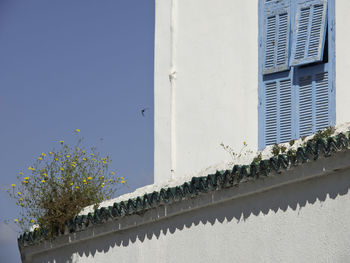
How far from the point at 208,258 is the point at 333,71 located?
291 cm

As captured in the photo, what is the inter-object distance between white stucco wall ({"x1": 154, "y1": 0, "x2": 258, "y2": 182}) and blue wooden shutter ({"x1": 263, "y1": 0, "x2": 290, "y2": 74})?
219mm

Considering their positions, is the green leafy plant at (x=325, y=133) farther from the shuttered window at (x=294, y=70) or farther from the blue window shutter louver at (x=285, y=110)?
the blue window shutter louver at (x=285, y=110)

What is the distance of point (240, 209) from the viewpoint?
8.66m

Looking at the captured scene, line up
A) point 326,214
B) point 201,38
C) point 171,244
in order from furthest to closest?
point 201,38 → point 171,244 → point 326,214

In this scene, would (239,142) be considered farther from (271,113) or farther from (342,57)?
(342,57)

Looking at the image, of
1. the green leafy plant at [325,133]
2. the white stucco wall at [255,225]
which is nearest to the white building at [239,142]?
the white stucco wall at [255,225]

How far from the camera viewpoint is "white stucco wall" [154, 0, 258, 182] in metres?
11.2

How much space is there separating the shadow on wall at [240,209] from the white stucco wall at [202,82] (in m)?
1.76

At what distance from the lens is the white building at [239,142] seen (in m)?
7.92

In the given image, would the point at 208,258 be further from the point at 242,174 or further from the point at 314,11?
the point at 314,11

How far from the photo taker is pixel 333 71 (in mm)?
10305

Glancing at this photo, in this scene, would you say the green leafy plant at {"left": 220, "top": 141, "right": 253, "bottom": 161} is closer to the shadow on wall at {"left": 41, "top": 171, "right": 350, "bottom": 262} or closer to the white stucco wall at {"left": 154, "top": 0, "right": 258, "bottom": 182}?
the white stucco wall at {"left": 154, "top": 0, "right": 258, "bottom": 182}

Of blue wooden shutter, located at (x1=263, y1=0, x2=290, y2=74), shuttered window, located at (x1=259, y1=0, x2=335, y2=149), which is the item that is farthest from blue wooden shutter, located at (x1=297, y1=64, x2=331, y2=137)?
blue wooden shutter, located at (x1=263, y1=0, x2=290, y2=74)

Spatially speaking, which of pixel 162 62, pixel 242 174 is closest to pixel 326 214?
pixel 242 174
